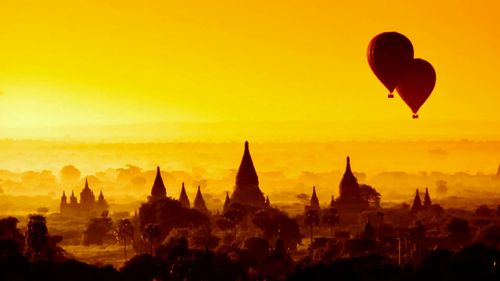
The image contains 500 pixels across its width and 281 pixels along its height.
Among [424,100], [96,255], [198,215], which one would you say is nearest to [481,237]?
[424,100]

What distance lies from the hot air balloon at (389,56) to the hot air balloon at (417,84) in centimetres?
175

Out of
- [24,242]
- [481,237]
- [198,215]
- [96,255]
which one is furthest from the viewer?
[198,215]

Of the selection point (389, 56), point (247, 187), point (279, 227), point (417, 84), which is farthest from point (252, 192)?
point (389, 56)

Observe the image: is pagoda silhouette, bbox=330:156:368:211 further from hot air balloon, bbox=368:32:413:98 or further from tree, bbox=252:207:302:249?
hot air balloon, bbox=368:32:413:98

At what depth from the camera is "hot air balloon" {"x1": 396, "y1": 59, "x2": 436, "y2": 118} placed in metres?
96.8

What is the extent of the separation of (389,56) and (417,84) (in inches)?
198

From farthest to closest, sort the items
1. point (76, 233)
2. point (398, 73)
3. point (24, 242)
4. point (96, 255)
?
1. point (76, 233)
2. point (96, 255)
3. point (24, 242)
4. point (398, 73)

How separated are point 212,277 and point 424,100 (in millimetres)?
29681

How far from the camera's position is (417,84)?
320 ft

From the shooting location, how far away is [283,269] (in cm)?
9638

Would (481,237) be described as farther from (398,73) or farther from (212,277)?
(212,277)

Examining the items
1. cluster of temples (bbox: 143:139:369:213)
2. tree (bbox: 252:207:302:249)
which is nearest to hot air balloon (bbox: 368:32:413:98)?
Answer: tree (bbox: 252:207:302:249)

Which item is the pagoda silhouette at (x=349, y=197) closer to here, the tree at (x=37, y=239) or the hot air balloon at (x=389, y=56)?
the hot air balloon at (x=389, y=56)

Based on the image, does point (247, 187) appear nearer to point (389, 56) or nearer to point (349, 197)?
point (349, 197)
